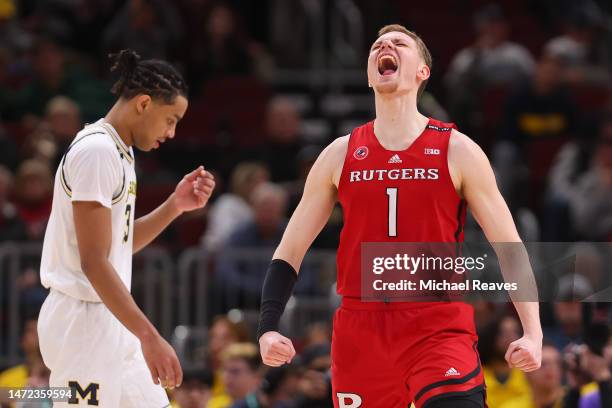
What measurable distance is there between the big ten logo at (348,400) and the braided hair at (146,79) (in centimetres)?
166

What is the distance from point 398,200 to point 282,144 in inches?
297

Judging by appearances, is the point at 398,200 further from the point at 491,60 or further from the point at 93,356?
the point at 491,60

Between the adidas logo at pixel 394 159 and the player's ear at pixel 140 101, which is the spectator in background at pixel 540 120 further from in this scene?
the player's ear at pixel 140 101

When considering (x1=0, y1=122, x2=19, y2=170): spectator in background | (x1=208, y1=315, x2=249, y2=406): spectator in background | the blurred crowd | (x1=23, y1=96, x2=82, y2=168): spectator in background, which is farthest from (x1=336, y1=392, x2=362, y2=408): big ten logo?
(x1=0, y1=122, x2=19, y2=170): spectator in background

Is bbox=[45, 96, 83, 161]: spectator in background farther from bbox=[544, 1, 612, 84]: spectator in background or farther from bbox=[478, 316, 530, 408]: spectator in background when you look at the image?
bbox=[478, 316, 530, 408]: spectator in background

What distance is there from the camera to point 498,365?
9.20 m

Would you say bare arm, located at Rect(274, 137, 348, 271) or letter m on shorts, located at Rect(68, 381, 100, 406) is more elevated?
bare arm, located at Rect(274, 137, 348, 271)

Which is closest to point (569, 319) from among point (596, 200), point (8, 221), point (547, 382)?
point (547, 382)

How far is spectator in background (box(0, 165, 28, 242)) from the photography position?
1146 cm

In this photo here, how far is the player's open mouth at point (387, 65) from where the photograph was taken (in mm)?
6086

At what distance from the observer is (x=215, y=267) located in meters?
11.5

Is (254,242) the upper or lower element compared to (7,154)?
lower

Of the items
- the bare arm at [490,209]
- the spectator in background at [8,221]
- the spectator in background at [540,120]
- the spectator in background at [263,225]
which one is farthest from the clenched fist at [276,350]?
the spectator in background at [540,120]

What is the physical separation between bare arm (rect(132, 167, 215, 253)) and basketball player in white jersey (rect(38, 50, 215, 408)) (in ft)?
1.22
